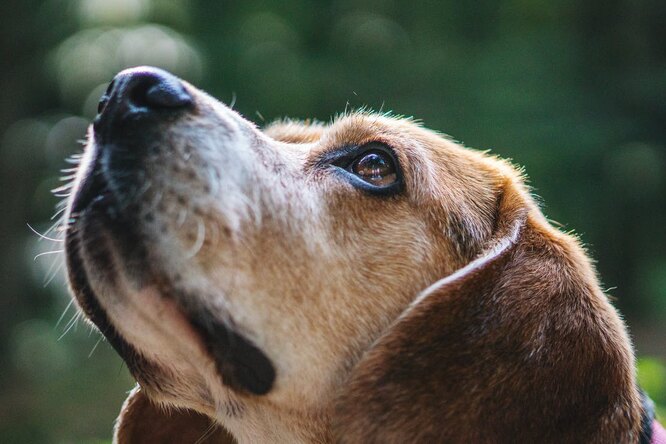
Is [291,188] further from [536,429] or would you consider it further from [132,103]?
[536,429]

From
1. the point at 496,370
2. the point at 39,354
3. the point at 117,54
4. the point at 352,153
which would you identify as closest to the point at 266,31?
the point at 117,54

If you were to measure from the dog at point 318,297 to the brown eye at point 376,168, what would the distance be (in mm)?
13

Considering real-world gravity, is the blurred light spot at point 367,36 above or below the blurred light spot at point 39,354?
above

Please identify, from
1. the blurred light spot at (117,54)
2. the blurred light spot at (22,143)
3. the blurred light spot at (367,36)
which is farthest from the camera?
the blurred light spot at (22,143)

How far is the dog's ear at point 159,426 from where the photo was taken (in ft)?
12.1

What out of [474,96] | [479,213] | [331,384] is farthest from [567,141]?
[331,384]

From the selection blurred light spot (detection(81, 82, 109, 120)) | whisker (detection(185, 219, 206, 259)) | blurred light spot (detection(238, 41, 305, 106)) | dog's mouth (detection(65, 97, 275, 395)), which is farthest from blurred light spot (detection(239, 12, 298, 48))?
whisker (detection(185, 219, 206, 259))

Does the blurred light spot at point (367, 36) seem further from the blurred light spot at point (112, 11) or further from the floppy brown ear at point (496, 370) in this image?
the floppy brown ear at point (496, 370)

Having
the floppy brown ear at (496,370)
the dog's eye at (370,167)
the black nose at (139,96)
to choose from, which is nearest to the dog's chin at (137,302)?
the black nose at (139,96)

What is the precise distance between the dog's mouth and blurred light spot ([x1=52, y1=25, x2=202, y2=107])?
7.90m

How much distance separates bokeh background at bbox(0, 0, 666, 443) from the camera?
1116 centimetres

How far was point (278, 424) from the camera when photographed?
313 cm

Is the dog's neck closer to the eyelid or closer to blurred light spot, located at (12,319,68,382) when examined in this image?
the eyelid

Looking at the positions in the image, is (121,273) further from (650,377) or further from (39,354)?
(39,354)
